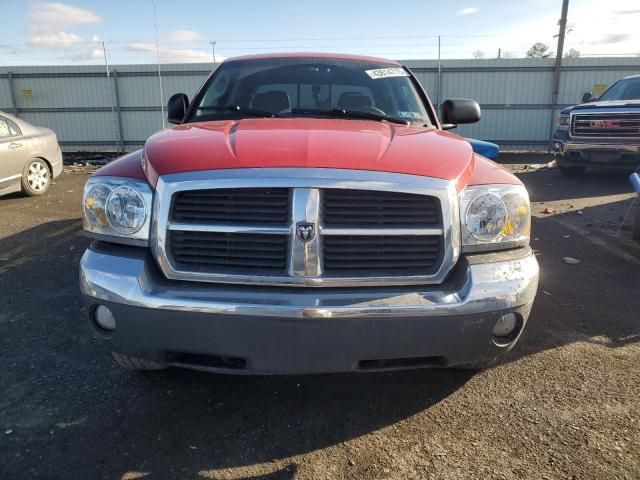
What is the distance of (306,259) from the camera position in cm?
208

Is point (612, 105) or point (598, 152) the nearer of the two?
point (612, 105)

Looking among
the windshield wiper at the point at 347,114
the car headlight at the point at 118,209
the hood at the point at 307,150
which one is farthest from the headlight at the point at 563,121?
the car headlight at the point at 118,209

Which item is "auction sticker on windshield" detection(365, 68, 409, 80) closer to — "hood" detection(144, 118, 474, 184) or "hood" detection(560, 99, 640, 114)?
"hood" detection(144, 118, 474, 184)

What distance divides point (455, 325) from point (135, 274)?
136 cm

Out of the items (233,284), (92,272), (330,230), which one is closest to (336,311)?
(330,230)

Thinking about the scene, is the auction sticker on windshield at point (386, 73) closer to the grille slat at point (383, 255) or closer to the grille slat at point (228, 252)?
the grille slat at point (383, 255)

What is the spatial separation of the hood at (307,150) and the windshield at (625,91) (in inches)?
350

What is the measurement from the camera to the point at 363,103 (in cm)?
361

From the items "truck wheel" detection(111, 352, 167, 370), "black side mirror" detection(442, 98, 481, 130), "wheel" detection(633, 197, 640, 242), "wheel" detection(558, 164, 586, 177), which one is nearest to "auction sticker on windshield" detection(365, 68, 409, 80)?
"black side mirror" detection(442, 98, 481, 130)

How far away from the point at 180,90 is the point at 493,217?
1439cm

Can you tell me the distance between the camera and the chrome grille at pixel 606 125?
8703 mm

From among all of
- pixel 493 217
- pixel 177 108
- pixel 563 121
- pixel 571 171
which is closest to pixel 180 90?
pixel 563 121

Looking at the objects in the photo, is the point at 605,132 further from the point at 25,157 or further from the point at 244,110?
the point at 25,157

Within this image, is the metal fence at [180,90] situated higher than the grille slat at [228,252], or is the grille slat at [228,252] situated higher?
the metal fence at [180,90]
